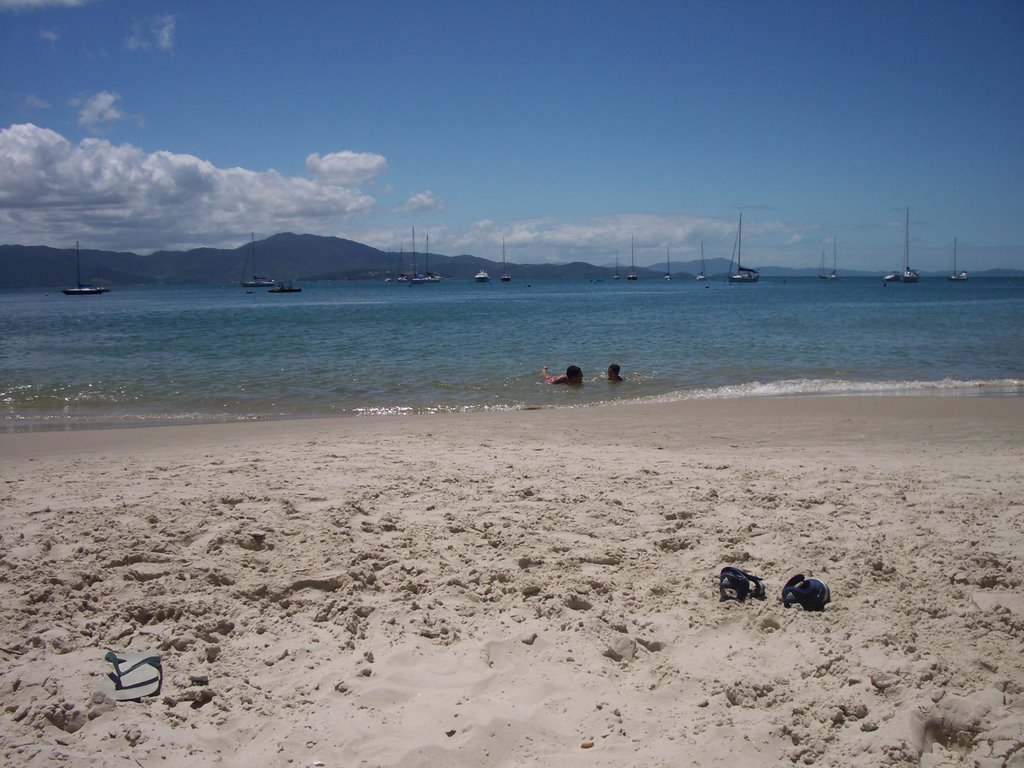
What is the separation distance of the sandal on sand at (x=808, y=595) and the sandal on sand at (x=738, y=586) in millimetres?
147

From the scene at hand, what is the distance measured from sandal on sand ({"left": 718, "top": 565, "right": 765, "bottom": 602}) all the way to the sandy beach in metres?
0.08

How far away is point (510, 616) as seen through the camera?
4.11 meters

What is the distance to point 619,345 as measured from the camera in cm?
2431

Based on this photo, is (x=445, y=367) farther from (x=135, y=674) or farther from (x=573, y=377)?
(x=135, y=674)

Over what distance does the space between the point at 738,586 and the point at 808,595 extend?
40 cm

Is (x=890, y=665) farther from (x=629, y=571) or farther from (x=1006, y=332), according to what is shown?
(x=1006, y=332)

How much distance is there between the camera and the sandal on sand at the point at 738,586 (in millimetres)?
4316

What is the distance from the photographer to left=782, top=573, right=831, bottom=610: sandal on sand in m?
4.18

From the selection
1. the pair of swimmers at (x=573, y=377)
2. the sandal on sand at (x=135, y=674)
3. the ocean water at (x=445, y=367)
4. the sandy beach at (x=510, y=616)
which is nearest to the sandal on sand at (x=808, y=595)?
the sandy beach at (x=510, y=616)

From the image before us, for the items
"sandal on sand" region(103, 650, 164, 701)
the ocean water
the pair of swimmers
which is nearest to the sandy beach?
"sandal on sand" region(103, 650, 164, 701)

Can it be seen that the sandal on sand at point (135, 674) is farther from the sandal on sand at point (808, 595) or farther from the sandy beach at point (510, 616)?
the sandal on sand at point (808, 595)

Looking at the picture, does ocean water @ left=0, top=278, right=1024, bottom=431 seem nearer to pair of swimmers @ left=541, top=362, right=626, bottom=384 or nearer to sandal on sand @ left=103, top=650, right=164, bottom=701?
pair of swimmers @ left=541, top=362, right=626, bottom=384

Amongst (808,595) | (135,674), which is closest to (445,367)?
(808,595)

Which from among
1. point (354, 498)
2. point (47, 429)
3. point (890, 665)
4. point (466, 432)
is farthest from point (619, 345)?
point (890, 665)
